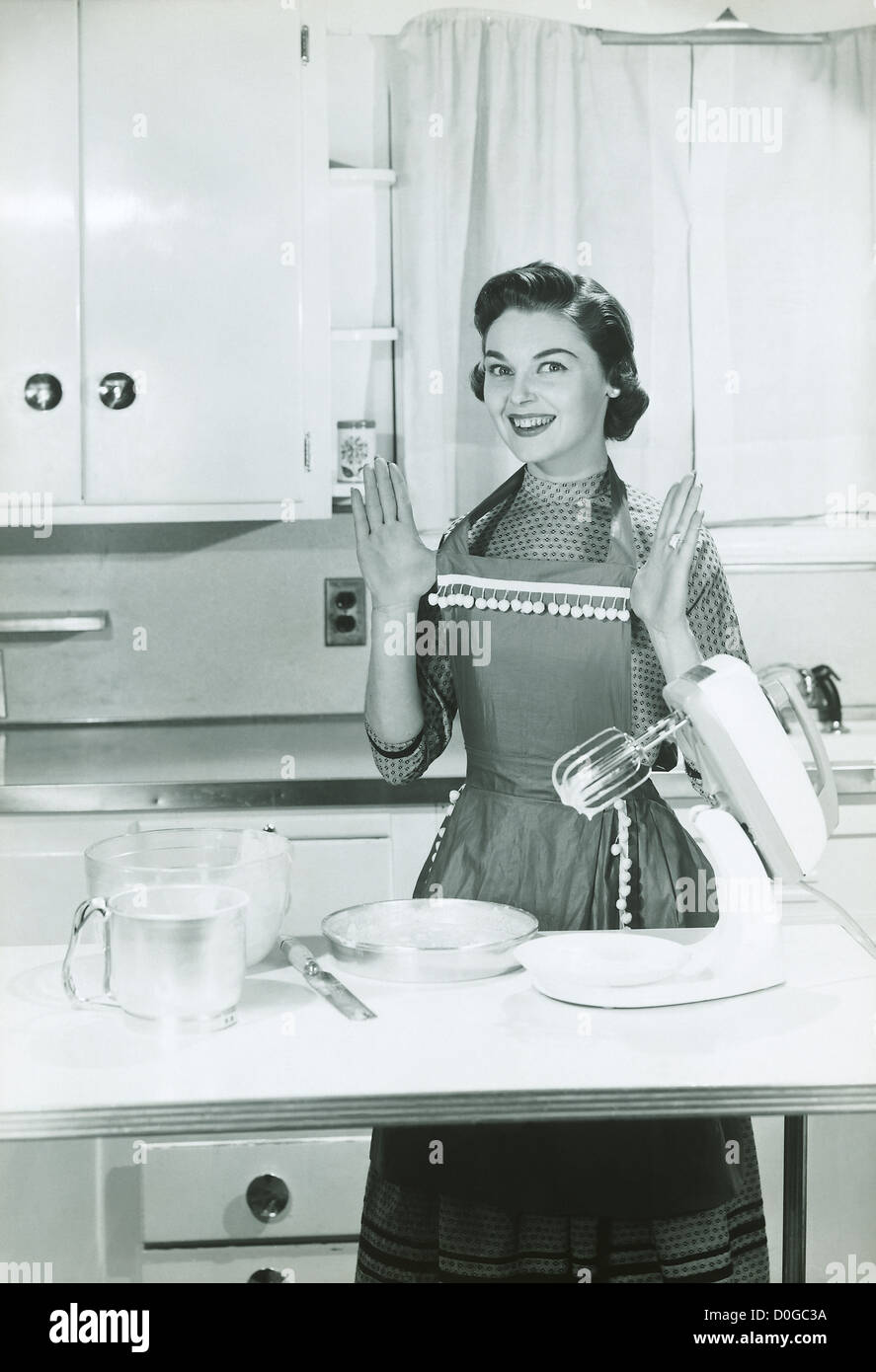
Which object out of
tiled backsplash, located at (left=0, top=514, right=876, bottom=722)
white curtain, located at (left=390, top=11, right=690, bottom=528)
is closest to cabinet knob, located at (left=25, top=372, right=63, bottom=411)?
tiled backsplash, located at (left=0, top=514, right=876, bottom=722)

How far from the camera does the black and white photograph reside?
0.90 meters

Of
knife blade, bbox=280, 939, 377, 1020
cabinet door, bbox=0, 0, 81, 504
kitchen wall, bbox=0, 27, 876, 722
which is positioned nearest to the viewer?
knife blade, bbox=280, 939, 377, 1020

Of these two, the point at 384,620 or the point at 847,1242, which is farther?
the point at 847,1242

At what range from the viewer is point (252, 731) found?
226 centimetres

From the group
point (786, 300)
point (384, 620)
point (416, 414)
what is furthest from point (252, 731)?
point (786, 300)

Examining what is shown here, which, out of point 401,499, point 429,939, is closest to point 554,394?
point 401,499

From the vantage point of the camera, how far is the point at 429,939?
3.37ft

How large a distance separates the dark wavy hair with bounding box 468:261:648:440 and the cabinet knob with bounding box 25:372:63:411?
2.46ft

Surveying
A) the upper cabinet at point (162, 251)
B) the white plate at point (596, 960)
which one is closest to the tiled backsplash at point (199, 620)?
the upper cabinet at point (162, 251)

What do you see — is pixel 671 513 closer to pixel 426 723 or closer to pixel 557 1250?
pixel 426 723

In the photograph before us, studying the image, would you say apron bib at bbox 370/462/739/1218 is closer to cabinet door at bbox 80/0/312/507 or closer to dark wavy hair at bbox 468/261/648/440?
dark wavy hair at bbox 468/261/648/440

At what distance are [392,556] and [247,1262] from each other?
96 cm

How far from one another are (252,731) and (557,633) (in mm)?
906
